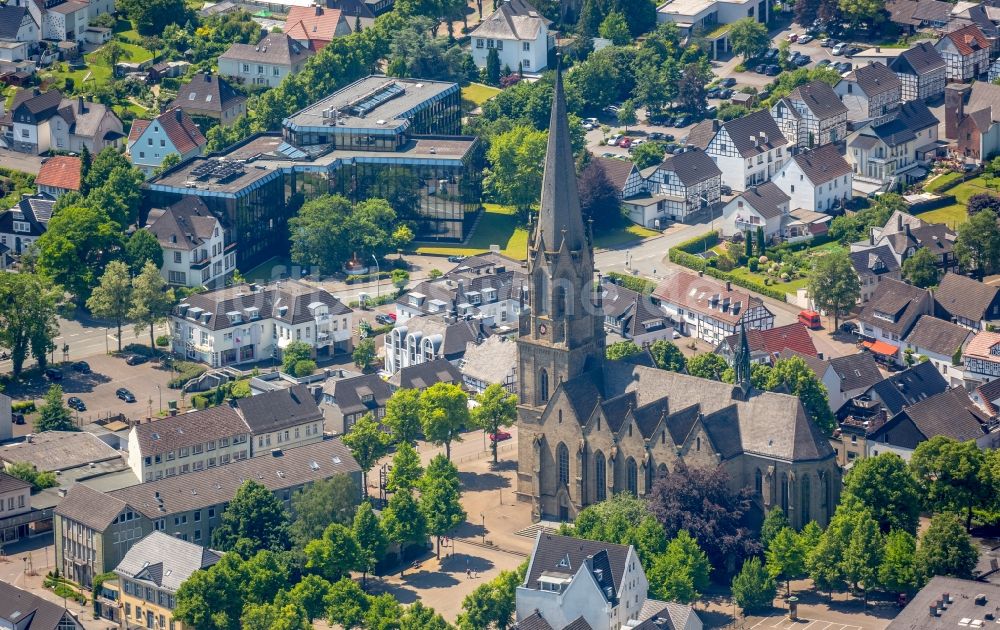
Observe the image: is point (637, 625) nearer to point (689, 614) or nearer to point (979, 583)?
point (689, 614)

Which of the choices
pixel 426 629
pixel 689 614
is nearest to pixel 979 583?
pixel 689 614

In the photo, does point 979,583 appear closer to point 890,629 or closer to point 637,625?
point 890,629

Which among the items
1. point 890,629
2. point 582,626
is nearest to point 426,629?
point 582,626

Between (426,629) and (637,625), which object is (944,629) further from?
(426,629)

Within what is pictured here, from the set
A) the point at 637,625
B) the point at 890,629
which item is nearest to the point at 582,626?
the point at 637,625
